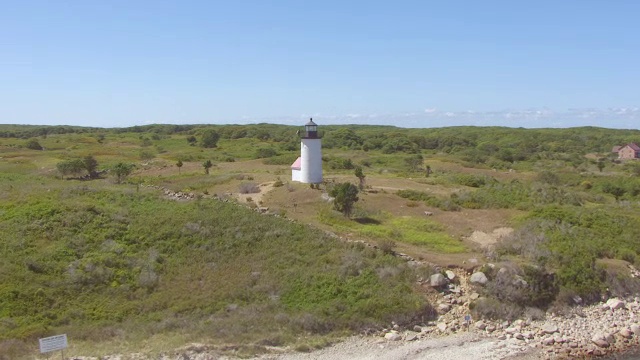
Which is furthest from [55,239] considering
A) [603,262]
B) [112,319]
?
[603,262]

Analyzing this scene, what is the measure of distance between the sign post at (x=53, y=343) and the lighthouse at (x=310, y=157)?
66.4ft

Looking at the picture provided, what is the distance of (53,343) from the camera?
46.9 ft

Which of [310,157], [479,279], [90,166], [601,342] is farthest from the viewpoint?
[90,166]

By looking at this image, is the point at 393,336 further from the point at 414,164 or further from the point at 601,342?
the point at 414,164

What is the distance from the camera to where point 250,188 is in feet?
110

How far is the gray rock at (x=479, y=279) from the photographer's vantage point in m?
19.6

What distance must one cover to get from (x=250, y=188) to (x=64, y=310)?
16558mm

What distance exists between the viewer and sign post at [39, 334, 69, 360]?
556 inches

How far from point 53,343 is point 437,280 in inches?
495

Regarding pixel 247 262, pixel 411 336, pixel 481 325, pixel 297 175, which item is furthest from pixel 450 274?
pixel 297 175

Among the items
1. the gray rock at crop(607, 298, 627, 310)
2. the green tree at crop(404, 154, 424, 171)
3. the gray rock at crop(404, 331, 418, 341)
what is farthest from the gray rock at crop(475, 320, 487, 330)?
the green tree at crop(404, 154, 424, 171)

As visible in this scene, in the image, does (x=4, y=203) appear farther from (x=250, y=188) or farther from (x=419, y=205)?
(x=419, y=205)

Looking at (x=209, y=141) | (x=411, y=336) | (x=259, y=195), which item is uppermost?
(x=209, y=141)

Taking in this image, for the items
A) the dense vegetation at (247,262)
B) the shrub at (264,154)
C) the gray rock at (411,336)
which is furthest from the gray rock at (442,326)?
the shrub at (264,154)
